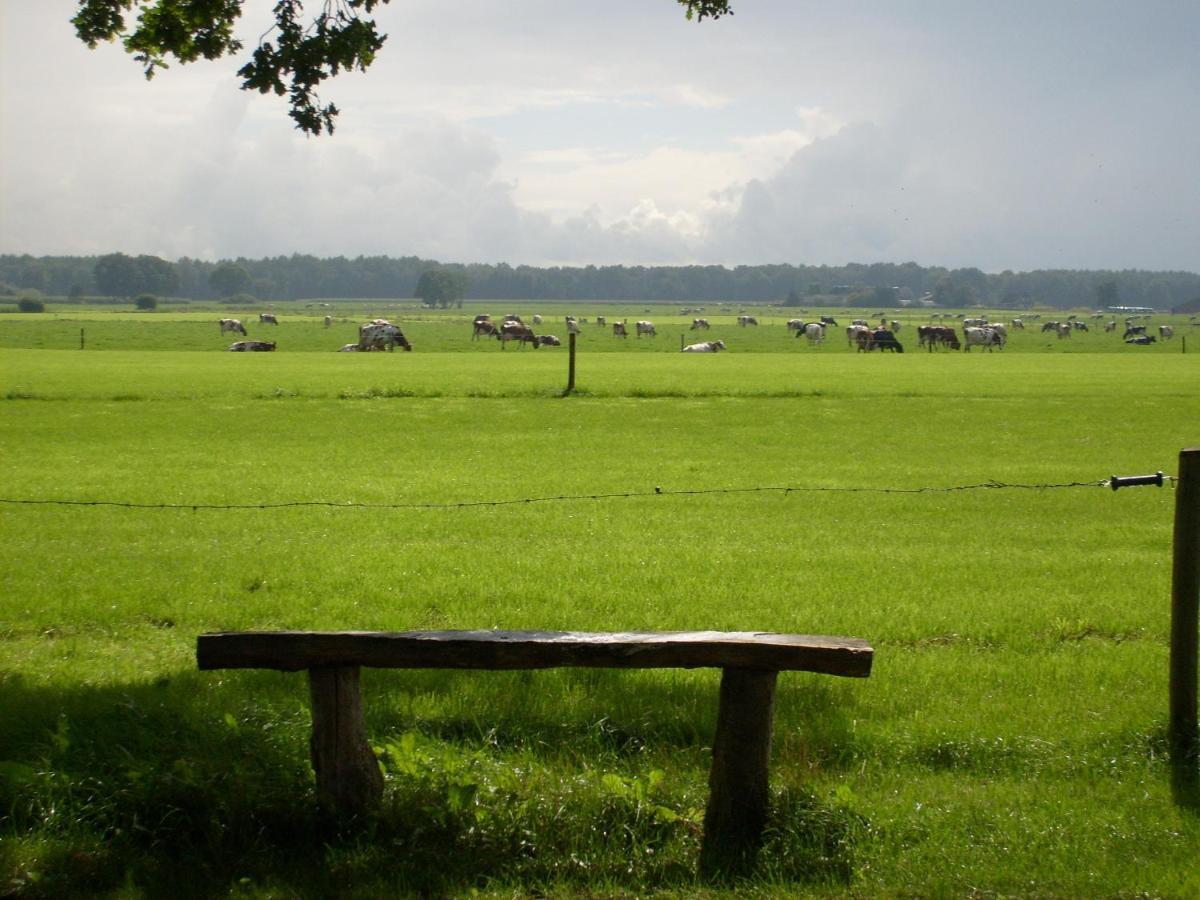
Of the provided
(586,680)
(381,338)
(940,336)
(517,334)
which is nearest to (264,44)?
(586,680)

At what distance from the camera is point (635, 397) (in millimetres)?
38219

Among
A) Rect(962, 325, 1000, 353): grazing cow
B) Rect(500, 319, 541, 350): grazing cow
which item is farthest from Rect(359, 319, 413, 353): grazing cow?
Rect(962, 325, 1000, 353): grazing cow

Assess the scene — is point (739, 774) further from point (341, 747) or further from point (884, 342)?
Answer: point (884, 342)

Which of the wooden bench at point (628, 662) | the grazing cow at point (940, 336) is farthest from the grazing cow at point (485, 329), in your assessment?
the wooden bench at point (628, 662)

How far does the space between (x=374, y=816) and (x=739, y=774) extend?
1.81 metres

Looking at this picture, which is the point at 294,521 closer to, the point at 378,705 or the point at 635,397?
the point at 378,705

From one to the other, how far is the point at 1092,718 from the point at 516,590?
5120 mm

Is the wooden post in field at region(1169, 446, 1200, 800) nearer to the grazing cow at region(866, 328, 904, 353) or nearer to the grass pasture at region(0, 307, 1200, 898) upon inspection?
the grass pasture at region(0, 307, 1200, 898)

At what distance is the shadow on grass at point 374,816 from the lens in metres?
5.68

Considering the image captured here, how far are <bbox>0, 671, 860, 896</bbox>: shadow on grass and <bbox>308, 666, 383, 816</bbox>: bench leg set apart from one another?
0.37 feet

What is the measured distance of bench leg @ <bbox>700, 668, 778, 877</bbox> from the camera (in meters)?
5.70

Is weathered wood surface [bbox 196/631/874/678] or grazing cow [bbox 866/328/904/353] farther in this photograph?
grazing cow [bbox 866/328/904/353]

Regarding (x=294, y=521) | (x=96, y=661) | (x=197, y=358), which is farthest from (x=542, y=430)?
(x=197, y=358)

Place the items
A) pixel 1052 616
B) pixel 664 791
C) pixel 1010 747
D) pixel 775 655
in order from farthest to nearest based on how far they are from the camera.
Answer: pixel 1052 616, pixel 1010 747, pixel 664 791, pixel 775 655
